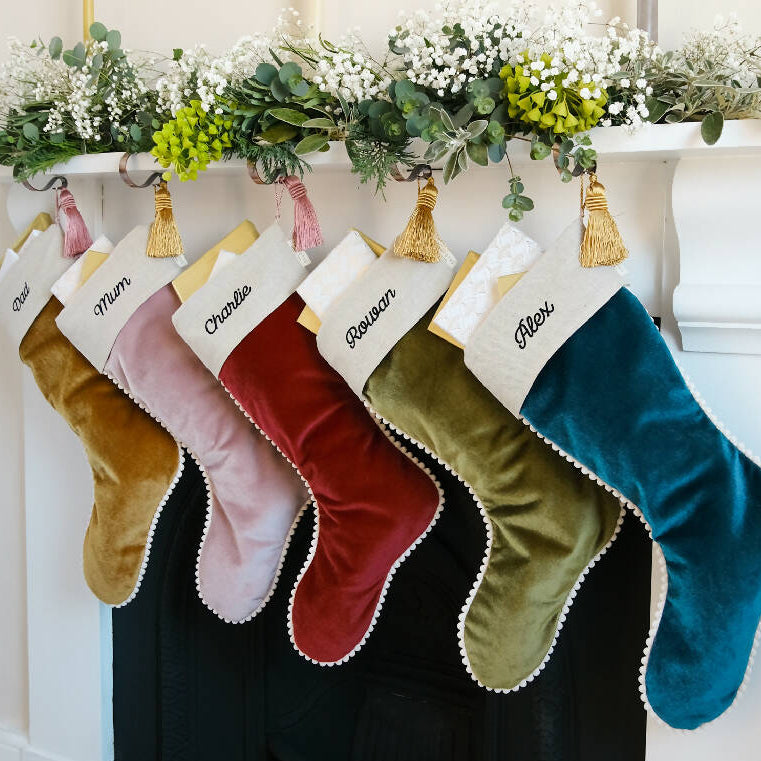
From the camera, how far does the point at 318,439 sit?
1.18 m

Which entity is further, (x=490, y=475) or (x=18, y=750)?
(x=18, y=750)

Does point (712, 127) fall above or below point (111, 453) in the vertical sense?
above

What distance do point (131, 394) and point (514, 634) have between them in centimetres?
70

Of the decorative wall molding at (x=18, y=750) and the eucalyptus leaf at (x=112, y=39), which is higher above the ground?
the eucalyptus leaf at (x=112, y=39)

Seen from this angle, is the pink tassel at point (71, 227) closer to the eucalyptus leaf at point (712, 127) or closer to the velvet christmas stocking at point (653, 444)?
the velvet christmas stocking at point (653, 444)

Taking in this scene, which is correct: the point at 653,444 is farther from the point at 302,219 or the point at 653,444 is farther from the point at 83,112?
the point at 83,112

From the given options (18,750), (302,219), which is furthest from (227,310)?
(18,750)

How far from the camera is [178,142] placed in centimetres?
111

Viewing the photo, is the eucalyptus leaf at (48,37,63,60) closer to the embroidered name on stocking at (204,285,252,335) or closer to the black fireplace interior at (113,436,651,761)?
the embroidered name on stocking at (204,285,252,335)

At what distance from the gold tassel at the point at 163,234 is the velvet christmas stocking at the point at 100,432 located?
218 mm

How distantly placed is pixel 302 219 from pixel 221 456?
0.40 m

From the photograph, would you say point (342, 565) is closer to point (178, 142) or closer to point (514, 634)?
point (514, 634)

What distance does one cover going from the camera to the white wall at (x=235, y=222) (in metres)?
1.06

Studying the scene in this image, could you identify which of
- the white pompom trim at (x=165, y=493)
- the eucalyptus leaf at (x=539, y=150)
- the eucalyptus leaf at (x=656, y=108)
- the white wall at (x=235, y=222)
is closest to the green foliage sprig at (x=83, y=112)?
the white wall at (x=235, y=222)
